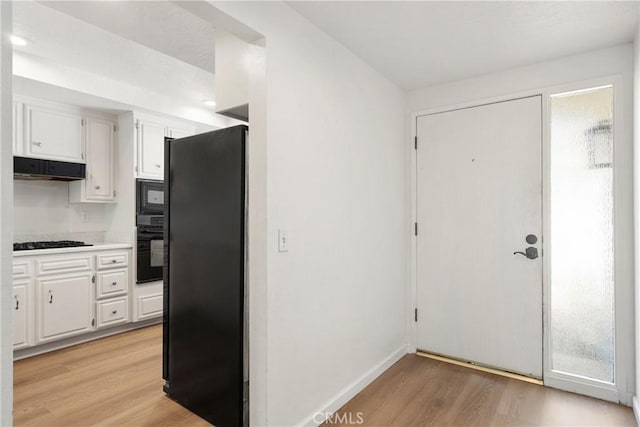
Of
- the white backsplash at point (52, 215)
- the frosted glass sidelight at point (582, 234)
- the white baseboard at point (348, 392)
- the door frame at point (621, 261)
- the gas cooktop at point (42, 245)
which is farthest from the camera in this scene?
the white backsplash at point (52, 215)

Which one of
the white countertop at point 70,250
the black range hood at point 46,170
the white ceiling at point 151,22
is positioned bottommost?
the white countertop at point 70,250

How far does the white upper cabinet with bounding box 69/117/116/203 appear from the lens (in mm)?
3865

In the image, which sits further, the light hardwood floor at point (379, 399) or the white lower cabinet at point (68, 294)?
the white lower cabinet at point (68, 294)

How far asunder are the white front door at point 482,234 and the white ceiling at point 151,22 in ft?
6.41

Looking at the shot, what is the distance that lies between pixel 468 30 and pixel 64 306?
157 inches

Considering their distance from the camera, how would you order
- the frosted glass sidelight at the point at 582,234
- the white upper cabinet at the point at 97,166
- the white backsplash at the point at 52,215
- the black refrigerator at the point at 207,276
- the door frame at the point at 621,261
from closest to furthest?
the black refrigerator at the point at 207,276 < the door frame at the point at 621,261 < the frosted glass sidelight at the point at 582,234 < the white backsplash at the point at 52,215 < the white upper cabinet at the point at 97,166

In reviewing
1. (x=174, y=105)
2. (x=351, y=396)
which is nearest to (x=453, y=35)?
(x=351, y=396)

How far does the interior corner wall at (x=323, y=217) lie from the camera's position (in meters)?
1.90

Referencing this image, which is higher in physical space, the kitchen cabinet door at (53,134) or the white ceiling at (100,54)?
the white ceiling at (100,54)

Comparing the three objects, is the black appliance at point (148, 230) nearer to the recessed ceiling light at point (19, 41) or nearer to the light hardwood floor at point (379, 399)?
the light hardwood floor at point (379, 399)

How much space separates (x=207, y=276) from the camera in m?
2.19

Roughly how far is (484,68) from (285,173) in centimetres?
192

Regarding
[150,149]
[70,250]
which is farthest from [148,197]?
[70,250]

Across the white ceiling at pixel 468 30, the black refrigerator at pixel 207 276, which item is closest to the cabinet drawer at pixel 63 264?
the black refrigerator at pixel 207 276
